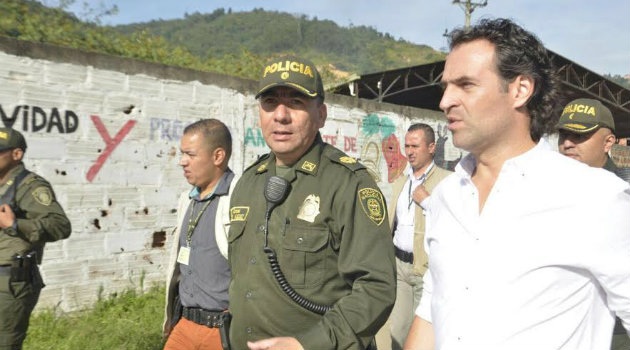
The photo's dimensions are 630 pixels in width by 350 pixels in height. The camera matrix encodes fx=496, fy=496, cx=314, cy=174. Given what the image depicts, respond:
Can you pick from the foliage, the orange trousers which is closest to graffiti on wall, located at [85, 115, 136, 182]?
the foliage

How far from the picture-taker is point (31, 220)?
353cm

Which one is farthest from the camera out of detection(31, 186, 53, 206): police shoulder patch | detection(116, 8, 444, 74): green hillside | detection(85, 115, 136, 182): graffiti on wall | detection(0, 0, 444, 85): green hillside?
detection(116, 8, 444, 74): green hillside

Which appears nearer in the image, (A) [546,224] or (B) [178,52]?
(A) [546,224]

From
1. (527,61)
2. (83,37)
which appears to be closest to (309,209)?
(527,61)

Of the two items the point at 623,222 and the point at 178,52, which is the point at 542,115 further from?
the point at 178,52

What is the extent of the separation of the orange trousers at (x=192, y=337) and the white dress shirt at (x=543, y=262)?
5.60ft

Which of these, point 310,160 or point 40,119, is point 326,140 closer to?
point 40,119

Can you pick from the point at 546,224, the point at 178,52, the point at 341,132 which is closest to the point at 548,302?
the point at 546,224

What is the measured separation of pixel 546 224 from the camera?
141 centimetres

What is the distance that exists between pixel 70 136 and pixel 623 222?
16.2 feet

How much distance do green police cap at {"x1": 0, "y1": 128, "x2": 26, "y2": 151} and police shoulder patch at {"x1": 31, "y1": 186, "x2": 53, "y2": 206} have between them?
391mm

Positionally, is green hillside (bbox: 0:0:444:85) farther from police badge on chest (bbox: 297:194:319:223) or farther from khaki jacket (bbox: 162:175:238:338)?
police badge on chest (bbox: 297:194:319:223)

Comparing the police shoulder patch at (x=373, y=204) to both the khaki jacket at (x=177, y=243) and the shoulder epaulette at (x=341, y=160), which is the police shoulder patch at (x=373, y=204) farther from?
the khaki jacket at (x=177, y=243)

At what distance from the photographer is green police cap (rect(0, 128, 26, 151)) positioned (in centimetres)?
370
